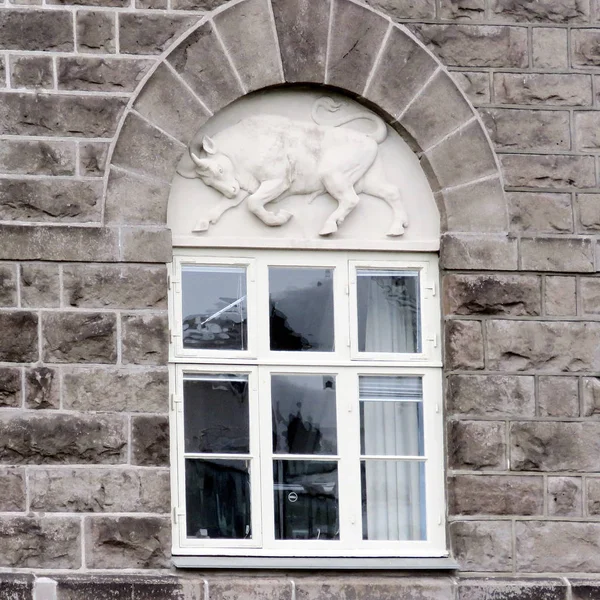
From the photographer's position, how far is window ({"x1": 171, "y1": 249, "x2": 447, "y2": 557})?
9.90 metres

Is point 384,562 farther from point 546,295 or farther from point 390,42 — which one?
point 390,42

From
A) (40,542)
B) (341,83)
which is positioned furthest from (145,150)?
(40,542)

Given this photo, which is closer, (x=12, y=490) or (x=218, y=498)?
(x=12, y=490)

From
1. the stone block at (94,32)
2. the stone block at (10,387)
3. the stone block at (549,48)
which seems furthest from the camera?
the stone block at (549,48)

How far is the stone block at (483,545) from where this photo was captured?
983 centimetres

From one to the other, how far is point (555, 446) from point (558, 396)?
28cm

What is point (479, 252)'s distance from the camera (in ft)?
33.1

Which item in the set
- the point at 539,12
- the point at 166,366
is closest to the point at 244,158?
the point at 166,366

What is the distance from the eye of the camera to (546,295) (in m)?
10.1

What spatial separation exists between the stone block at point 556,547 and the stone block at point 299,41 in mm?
2756

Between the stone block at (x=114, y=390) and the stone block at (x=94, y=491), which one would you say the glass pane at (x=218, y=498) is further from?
the stone block at (x=114, y=390)

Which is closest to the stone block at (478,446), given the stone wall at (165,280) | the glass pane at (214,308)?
the stone wall at (165,280)

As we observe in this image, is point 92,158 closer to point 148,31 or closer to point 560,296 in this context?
point 148,31

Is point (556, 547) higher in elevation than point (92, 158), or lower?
lower
